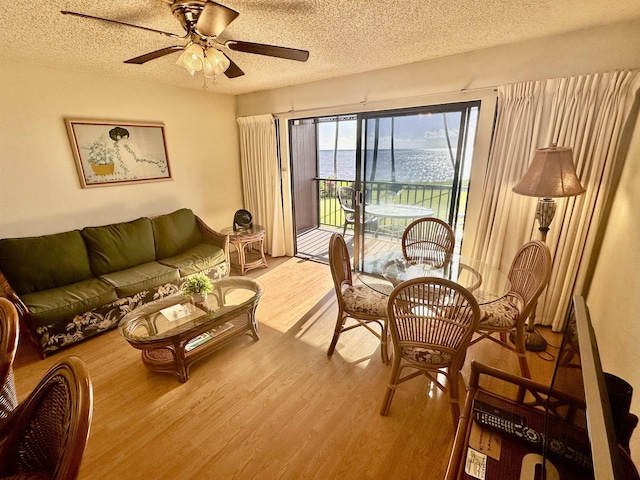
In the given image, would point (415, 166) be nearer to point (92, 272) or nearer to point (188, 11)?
point (188, 11)

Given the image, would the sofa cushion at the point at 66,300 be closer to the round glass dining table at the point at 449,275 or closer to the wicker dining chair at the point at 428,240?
the round glass dining table at the point at 449,275

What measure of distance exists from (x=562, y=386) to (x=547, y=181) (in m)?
1.60

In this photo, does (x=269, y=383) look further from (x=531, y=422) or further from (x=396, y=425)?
(x=531, y=422)

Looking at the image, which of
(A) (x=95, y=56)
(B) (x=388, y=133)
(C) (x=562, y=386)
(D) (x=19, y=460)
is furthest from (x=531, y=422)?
(A) (x=95, y=56)

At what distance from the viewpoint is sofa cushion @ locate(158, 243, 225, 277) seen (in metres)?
3.10

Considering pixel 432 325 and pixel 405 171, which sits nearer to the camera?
pixel 432 325

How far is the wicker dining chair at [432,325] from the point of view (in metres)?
1.43

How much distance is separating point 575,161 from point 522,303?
1220 mm

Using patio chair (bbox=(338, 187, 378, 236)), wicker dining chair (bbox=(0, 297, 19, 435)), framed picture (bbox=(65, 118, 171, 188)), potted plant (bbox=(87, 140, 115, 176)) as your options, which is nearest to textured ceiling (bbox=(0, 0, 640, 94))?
framed picture (bbox=(65, 118, 171, 188))

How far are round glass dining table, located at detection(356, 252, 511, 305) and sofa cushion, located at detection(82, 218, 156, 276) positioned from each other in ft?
7.82

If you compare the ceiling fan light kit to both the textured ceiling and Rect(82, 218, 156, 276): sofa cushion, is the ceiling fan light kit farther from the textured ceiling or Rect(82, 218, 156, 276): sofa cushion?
Rect(82, 218, 156, 276): sofa cushion

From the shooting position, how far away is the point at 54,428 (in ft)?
2.58

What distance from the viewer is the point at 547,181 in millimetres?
→ 1975

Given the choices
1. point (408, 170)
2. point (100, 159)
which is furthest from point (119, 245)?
point (408, 170)
